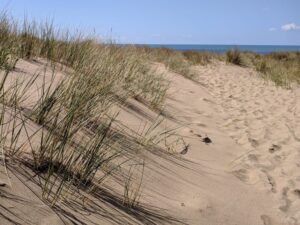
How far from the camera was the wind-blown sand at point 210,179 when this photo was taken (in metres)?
1.68

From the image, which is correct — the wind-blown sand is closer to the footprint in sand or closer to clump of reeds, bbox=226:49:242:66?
the footprint in sand

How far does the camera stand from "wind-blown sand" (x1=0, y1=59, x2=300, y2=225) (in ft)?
5.52

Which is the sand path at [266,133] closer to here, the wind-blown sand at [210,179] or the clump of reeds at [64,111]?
the wind-blown sand at [210,179]

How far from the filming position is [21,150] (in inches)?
76.7

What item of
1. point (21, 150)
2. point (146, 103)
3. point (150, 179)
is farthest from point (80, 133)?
point (146, 103)

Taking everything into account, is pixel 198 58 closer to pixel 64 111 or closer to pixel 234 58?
pixel 234 58

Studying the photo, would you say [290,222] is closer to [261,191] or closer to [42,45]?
[261,191]

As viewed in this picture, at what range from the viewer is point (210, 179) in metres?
2.89

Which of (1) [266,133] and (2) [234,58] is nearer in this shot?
(1) [266,133]

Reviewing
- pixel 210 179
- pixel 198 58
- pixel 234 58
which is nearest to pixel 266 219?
pixel 210 179

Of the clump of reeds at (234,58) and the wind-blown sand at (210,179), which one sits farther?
the clump of reeds at (234,58)

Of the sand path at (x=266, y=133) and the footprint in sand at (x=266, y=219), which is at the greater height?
the sand path at (x=266, y=133)

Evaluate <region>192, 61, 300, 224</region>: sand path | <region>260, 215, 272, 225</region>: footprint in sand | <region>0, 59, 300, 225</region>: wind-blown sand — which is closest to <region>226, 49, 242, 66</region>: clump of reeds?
<region>192, 61, 300, 224</region>: sand path

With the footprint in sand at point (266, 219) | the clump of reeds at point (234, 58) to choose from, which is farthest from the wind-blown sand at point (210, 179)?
the clump of reeds at point (234, 58)
